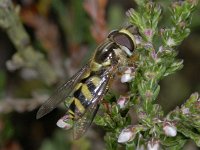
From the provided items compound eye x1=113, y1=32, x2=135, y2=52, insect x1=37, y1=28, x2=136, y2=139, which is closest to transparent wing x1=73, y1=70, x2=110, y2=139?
insect x1=37, y1=28, x2=136, y2=139

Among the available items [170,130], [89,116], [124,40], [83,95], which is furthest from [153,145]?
[124,40]

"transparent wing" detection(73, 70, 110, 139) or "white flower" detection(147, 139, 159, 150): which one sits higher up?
"transparent wing" detection(73, 70, 110, 139)

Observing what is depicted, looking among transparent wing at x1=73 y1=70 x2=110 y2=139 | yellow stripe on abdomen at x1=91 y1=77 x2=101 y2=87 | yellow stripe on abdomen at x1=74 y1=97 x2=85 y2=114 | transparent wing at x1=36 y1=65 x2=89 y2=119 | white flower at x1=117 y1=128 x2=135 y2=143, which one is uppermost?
transparent wing at x1=36 y1=65 x2=89 y2=119

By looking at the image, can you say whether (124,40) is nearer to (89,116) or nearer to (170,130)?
(89,116)

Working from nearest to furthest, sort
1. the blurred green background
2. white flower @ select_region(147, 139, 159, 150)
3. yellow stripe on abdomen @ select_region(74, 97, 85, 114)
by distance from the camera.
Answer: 1. white flower @ select_region(147, 139, 159, 150)
2. yellow stripe on abdomen @ select_region(74, 97, 85, 114)
3. the blurred green background

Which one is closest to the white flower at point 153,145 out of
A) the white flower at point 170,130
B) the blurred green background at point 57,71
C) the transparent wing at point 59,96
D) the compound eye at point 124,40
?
the white flower at point 170,130

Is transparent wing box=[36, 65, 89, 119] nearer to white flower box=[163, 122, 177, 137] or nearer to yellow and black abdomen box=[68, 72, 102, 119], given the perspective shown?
yellow and black abdomen box=[68, 72, 102, 119]
